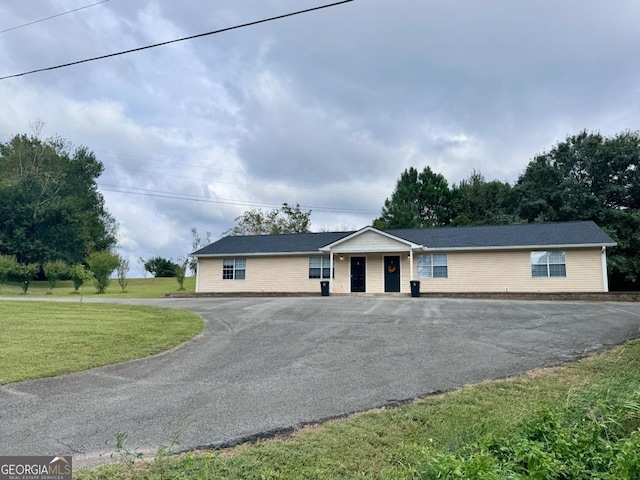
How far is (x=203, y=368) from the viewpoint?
21.6 feet

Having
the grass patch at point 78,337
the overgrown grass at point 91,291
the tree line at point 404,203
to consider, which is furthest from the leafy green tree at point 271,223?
the grass patch at point 78,337

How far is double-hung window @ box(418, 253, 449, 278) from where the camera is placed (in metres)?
21.3

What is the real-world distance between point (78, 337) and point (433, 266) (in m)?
17.2

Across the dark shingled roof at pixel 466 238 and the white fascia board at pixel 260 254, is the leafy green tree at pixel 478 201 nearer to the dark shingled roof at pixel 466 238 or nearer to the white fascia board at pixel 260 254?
the dark shingled roof at pixel 466 238

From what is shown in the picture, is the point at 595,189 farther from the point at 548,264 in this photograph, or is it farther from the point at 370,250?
the point at 370,250

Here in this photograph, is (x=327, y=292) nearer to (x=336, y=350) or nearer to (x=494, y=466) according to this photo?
(x=336, y=350)

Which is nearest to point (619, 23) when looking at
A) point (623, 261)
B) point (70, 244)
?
point (623, 261)

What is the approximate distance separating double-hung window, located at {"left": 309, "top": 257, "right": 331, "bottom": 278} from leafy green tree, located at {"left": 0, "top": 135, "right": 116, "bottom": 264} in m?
31.3

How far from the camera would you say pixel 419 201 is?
1692 inches

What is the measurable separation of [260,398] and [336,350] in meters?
2.82

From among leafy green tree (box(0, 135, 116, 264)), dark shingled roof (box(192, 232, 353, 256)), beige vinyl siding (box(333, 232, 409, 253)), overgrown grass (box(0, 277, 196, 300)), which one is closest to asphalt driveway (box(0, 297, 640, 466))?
beige vinyl siding (box(333, 232, 409, 253))

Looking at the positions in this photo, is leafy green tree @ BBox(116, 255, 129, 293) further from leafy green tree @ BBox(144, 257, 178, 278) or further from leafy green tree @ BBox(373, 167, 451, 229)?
leafy green tree @ BBox(373, 167, 451, 229)

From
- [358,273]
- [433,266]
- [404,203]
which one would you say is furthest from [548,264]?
[404,203]

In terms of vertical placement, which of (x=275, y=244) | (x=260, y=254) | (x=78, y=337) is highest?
(x=275, y=244)
